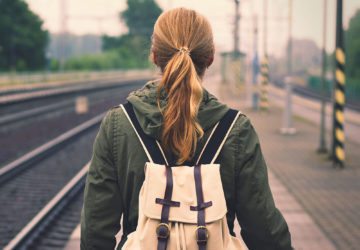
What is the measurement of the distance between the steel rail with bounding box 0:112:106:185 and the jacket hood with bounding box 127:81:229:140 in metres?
6.38

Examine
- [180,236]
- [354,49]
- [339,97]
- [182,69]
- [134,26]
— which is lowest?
[339,97]

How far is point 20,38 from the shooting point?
55.7m

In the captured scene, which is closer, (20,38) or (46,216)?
(46,216)

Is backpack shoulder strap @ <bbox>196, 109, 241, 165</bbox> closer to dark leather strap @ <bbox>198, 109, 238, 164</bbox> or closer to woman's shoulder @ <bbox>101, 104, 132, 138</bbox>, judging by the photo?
dark leather strap @ <bbox>198, 109, 238, 164</bbox>

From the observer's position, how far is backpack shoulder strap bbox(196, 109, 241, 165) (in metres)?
1.80

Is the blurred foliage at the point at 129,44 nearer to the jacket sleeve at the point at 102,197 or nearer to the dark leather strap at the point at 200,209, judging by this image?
the jacket sleeve at the point at 102,197

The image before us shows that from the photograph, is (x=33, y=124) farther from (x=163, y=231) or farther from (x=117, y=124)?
(x=163, y=231)

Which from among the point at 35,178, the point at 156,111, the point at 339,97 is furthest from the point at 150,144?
the point at 339,97

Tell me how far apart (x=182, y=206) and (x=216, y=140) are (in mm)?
280

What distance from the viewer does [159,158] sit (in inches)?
70.6

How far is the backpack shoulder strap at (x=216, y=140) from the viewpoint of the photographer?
70.8 inches

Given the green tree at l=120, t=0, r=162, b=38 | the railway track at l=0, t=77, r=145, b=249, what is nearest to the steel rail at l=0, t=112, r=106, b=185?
the railway track at l=0, t=77, r=145, b=249

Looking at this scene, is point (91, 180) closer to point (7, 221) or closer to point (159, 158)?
point (159, 158)

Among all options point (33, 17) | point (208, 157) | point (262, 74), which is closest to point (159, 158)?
point (208, 157)
